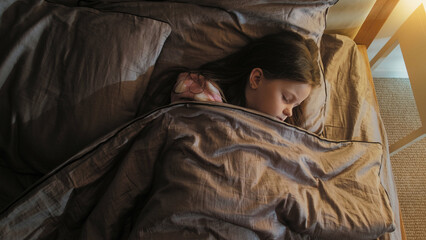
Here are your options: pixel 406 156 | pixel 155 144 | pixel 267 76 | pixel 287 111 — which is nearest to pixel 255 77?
pixel 267 76

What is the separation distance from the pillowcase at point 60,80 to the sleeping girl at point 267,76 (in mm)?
189

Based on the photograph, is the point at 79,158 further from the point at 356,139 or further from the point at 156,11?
the point at 356,139

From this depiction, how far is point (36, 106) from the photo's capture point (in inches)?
31.7

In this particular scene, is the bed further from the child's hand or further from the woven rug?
the woven rug

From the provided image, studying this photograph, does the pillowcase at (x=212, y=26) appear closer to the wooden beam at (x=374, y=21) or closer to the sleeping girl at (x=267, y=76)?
the sleeping girl at (x=267, y=76)

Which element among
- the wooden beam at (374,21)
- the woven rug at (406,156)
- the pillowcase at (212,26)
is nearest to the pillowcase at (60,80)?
the pillowcase at (212,26)

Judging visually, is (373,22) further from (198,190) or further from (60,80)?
(60,80)

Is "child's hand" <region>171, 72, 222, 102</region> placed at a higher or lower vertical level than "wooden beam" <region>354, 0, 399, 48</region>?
lower

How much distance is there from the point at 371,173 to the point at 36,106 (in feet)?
3.18

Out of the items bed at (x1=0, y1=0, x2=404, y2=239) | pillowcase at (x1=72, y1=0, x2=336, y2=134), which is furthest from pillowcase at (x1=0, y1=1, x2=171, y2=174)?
pillowcase at (x1=72, y1=0, x2=336, y2=134)

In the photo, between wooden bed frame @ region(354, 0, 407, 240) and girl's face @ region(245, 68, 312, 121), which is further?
wooden bed frame @ region(354, 0, 407, 240)

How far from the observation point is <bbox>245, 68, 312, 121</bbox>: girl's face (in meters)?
0.93

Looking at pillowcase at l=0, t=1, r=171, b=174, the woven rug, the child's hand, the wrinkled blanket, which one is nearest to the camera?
the wrinkled blanket

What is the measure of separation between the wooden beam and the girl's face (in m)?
0.52
